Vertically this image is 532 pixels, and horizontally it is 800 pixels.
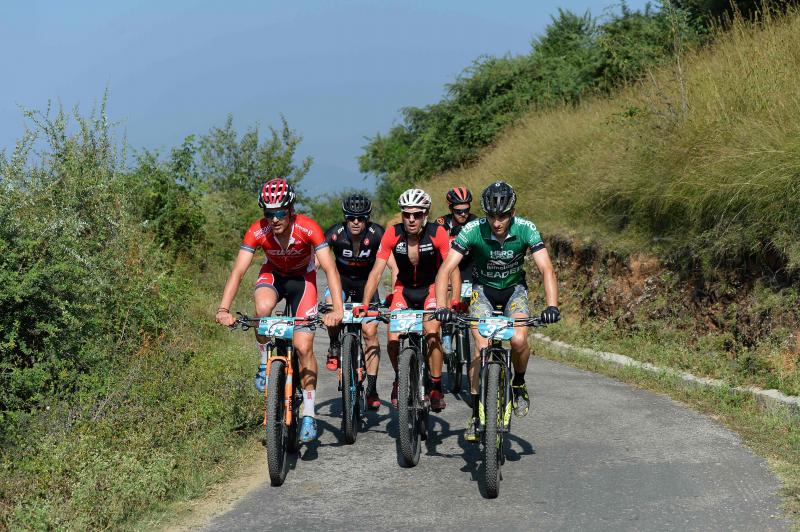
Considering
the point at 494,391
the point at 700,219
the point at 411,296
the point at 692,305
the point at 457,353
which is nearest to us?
the point at 494,391

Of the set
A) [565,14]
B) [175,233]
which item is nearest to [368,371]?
[175,233]

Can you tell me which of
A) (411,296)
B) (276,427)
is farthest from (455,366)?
(276,427)

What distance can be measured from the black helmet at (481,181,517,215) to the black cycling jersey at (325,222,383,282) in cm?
265

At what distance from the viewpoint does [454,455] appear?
8.32m

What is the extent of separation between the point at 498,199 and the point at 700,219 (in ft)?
21.2

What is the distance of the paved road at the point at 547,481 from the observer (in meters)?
6.48

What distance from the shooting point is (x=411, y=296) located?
32.9 feet

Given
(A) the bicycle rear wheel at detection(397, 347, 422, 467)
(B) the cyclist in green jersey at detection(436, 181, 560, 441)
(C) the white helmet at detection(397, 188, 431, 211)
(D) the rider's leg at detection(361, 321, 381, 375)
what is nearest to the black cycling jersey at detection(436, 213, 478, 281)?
(D) the rider's leg at detection(361, 321, 381, 375)

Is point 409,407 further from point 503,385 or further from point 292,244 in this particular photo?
point 292,244

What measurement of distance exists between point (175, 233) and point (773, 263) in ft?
44.2

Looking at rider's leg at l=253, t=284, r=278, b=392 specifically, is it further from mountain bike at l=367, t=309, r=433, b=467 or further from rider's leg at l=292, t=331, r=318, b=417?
mountain bike at l=367, t=309, r=433, b=467

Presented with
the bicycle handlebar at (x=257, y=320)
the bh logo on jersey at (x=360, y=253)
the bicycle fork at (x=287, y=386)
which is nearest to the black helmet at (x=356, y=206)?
the bh logo on jersey at (x=360, y=253)

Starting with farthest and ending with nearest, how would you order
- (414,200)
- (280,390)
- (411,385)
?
(414,200) → (411,385) → (280,390)

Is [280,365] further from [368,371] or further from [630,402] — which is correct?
[630,402]
